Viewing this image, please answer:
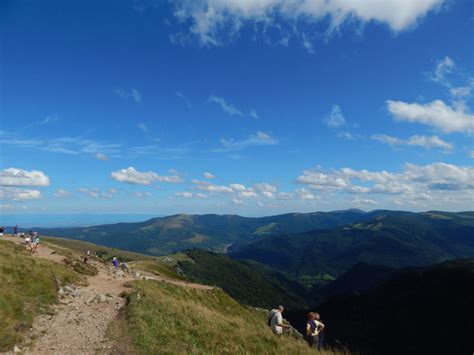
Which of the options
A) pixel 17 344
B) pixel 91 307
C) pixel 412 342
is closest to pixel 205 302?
pixel 91 307

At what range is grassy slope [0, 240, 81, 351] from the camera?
62.0 feet

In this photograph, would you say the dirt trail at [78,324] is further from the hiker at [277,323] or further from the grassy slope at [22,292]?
the hiker at [277,323]

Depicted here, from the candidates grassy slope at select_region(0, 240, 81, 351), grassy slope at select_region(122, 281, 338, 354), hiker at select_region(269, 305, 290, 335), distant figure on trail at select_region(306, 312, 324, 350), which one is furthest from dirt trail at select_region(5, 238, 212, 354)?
distant figure on trail at select_region(306, 312, 324, 350)

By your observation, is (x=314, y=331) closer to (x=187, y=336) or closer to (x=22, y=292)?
(x=187, y=336)

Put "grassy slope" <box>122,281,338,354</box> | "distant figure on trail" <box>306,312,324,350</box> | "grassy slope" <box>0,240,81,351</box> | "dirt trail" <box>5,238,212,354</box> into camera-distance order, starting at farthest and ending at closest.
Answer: "distant figure on trail" <box>306,312,324,350</box>
"grassy slope" <box>0,240,81,351</box>
"dirt trail" <box>5,238,212,354</box>
"grassy slope" <box>122,281,338,354</box>

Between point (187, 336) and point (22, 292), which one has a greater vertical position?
point (22, 292)

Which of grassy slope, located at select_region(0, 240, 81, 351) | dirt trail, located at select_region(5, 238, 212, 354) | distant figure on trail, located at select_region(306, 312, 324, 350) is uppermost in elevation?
grassy slope, located at select_region(0, 240, 81, 351)

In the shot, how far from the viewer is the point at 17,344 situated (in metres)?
17.2

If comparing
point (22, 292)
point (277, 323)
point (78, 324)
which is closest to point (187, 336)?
point (277, 323)

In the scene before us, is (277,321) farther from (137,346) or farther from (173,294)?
(173,294)

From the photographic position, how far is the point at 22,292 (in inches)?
1022

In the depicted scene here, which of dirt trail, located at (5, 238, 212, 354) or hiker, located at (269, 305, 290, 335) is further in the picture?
hiker, located at (269, 305, 290, 335)

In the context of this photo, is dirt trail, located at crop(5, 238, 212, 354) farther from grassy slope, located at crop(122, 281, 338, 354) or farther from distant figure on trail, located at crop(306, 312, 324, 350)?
distant figure on trail, located at crop(306, 312, 324, 350)

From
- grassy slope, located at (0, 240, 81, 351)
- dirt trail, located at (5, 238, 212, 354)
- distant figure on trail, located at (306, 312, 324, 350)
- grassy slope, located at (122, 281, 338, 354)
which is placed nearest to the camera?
grassy slope, located at (122, 281, 338, 354)
